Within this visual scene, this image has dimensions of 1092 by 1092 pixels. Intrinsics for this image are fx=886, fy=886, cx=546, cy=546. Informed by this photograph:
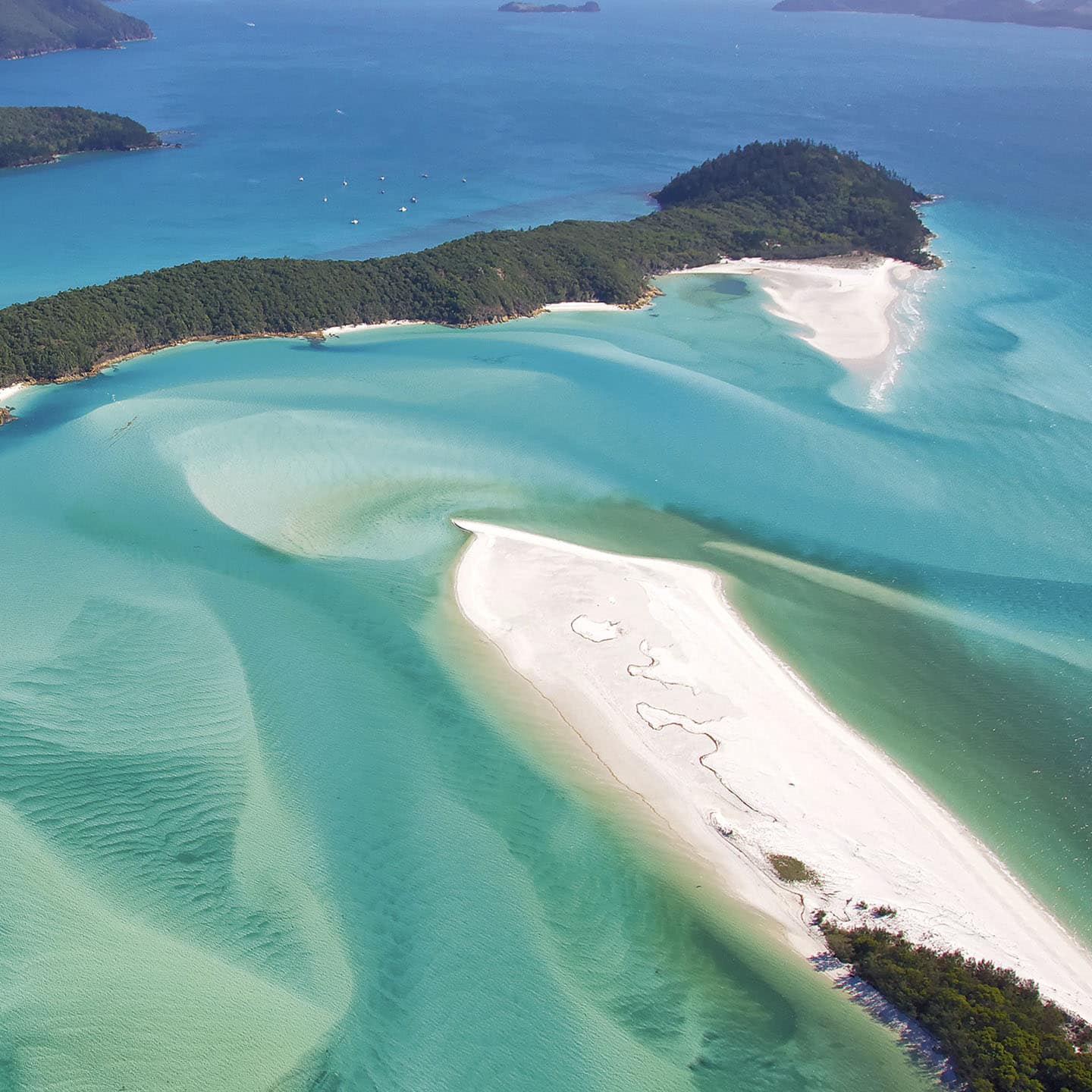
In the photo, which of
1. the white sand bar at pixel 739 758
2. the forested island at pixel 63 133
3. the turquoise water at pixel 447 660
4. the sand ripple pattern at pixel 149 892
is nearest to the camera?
the sand ripple pattern at pixel 149 892

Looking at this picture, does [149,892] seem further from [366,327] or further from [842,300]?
[842,300]

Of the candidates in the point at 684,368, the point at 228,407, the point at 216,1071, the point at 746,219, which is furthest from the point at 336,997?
the point at 746,219

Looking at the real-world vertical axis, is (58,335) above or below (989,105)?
below

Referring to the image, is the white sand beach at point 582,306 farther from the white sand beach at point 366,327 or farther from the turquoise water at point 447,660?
the white sand beach at point 366,327

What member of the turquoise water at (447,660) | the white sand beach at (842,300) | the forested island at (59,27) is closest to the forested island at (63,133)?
the turquoise water at (447,660)

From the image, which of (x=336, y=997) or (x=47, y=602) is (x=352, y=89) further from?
(x=336, y=997)

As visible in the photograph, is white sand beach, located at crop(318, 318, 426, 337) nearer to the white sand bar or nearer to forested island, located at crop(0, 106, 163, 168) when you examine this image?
the white sand bar

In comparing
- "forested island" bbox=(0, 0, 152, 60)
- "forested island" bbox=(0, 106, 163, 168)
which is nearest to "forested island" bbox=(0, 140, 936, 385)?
"forested island" bbox=(0, 106, 163, 168)
